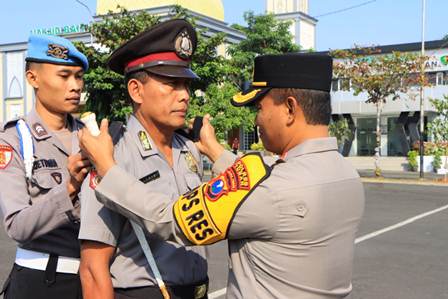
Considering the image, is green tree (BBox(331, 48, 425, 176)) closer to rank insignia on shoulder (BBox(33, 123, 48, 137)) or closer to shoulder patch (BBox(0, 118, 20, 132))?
rank insignia on shoulder (BBox(33, 123, 48, 137))

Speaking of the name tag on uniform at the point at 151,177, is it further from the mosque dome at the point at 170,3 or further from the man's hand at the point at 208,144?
the mosque dome at the point at 170,3

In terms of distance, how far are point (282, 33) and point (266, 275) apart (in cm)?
2525

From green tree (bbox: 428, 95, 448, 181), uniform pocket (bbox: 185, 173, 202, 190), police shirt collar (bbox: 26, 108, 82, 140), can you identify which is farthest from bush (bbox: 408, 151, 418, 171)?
police shirt collar (bbox: 26, 108, 82, 140)

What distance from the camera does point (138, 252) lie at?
187 centimetres

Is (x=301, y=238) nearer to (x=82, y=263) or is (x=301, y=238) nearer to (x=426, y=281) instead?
(x=82, y=263)

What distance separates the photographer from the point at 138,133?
203cm

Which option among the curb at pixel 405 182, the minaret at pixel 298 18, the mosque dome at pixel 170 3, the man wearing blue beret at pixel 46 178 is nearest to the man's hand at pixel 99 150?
the man wearing blue beret at pixel 46 178

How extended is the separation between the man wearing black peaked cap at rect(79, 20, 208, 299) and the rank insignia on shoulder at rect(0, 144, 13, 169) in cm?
53

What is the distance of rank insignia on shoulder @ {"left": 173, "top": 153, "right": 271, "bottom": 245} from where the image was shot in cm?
160

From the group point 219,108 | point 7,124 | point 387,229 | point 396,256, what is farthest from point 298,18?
point 7,124

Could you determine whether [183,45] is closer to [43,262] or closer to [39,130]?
[39,130]

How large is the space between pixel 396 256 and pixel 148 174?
5802mm

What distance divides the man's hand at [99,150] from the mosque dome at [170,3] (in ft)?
90.8

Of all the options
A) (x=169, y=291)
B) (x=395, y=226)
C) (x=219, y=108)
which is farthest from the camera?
(x=219, y=108)
